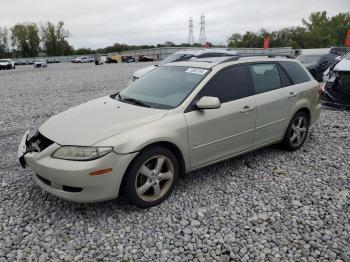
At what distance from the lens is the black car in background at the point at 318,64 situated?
13602 millimetres

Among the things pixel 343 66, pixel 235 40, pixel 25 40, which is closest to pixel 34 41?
pixel 25 40

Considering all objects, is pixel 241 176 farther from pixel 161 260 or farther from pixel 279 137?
pixel 161 260

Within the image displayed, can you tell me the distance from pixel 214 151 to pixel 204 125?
40 cm

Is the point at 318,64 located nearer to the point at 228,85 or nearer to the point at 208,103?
the point at 228,85

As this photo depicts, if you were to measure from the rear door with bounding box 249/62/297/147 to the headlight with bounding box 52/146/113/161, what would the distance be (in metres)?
2.28

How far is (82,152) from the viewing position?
10.6 ft

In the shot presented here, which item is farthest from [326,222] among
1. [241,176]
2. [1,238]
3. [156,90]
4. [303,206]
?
[1,238]

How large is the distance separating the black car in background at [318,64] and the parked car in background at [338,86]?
4888 mm

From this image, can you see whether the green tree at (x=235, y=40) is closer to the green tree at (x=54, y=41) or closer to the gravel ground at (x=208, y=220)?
the green tree at (x=54, y=41)

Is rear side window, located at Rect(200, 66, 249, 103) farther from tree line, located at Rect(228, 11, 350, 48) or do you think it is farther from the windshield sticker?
tree line, located at Rect(228, 11, 350, 48)

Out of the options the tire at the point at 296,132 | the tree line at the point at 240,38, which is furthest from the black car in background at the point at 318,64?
the tree line at the point at 240,38

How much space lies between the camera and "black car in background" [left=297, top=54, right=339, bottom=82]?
13602mm

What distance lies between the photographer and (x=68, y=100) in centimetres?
1085

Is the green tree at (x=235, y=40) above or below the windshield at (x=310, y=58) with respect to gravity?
above
